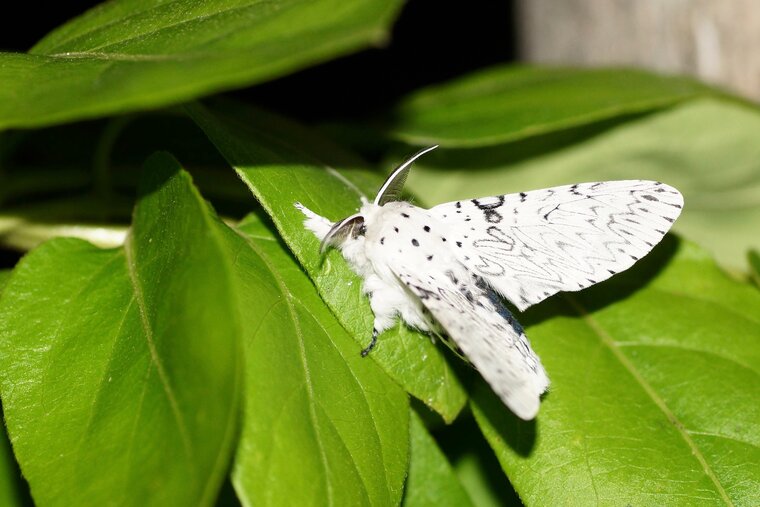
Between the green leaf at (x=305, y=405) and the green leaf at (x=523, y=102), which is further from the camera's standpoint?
the green leaf at (x=523, y=102)

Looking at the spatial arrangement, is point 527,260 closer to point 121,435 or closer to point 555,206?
point 555,206

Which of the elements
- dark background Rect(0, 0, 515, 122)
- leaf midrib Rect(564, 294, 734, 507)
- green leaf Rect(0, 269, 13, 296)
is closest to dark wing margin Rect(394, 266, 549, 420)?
leaf midrib Rect(564, 294, 734, 507)

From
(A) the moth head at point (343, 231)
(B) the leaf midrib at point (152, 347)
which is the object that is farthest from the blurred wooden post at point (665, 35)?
(B) the leaf midrib at point (152, 347)

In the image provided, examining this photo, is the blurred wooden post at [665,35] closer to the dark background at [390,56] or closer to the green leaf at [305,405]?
the dark background at [390,56]

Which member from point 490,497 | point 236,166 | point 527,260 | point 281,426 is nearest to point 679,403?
point 527,260

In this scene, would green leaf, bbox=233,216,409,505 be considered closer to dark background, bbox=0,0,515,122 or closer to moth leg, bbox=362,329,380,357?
moth leg, bbox=362,329,380,357

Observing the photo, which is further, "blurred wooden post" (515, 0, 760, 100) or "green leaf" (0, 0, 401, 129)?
"blurred wooden post" (515, 0, 760, 100)

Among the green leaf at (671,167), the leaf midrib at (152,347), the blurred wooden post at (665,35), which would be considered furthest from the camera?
the blurred wooden post at (665,35)
